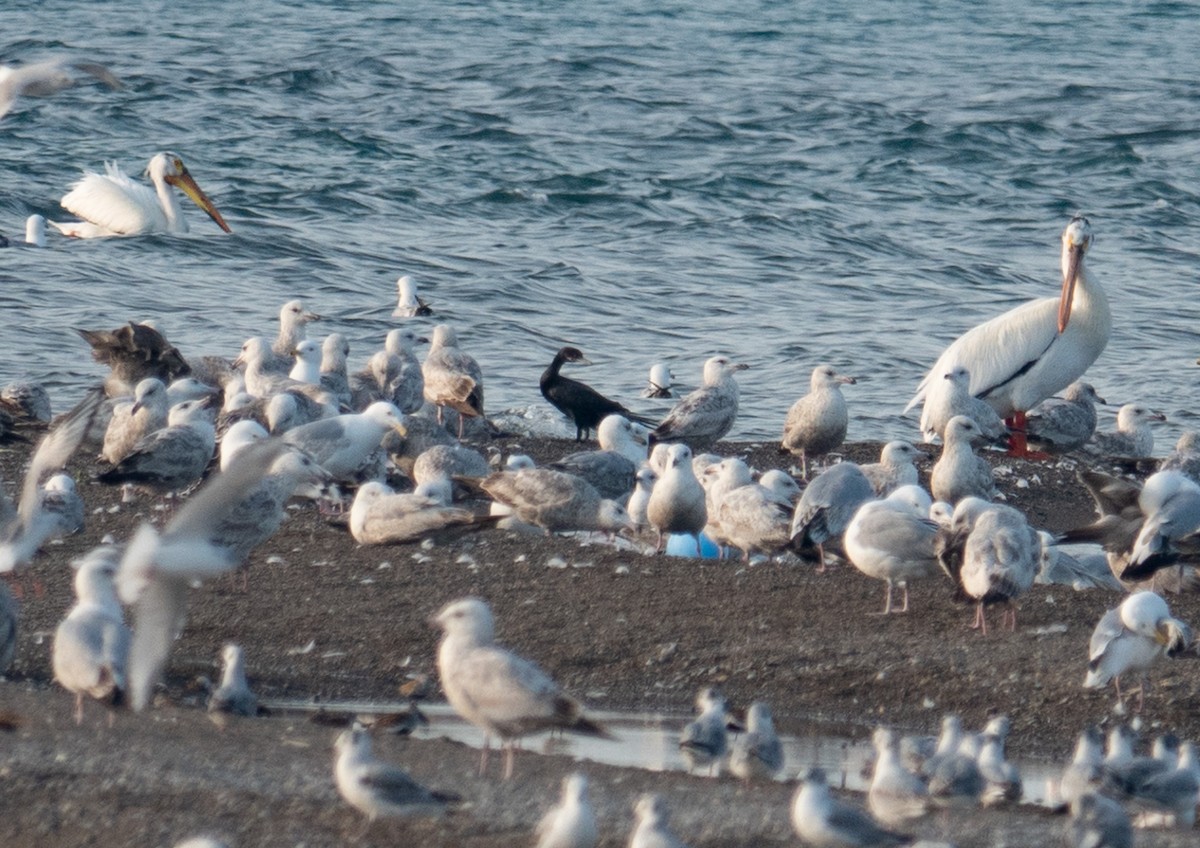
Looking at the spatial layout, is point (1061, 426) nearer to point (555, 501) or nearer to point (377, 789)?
point (555, 501)

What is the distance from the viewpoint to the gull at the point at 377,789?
6090 millimetres

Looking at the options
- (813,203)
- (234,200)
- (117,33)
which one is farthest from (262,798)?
(117,33)

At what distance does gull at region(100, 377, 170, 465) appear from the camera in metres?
11.7

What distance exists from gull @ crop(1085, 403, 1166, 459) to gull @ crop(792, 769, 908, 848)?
325 inches

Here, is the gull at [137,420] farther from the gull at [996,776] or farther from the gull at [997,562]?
the gull at [996,776]

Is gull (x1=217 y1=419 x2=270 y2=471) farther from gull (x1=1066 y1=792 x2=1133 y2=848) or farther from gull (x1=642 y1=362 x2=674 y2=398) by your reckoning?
gull (x1=1066 y1=792 x2=1133 y2=848)

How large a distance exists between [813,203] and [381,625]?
17177 millimetres

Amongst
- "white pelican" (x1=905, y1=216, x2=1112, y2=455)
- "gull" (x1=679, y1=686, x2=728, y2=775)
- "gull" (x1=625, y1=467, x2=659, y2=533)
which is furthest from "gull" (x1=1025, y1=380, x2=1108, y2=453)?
"gull" (x1=679, y1=686, x2=728, y2=775)

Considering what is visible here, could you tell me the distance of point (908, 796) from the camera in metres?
6.48

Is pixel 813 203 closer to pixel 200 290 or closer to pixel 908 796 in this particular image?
pixel 200 290

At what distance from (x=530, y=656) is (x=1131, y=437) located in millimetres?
6853

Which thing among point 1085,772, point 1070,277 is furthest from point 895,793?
point 1070,277

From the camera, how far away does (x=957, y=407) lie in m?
13.5

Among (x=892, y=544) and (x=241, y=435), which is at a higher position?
(x=892, y=544)
